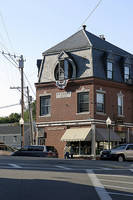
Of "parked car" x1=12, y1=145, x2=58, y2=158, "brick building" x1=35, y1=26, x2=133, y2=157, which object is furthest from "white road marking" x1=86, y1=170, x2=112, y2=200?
"brick building" x1=35, y1=26, x2=133, y2=157

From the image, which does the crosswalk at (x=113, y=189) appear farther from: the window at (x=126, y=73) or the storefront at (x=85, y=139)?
the window at (x=126, y=73)

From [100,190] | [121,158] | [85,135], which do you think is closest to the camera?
[100,190]

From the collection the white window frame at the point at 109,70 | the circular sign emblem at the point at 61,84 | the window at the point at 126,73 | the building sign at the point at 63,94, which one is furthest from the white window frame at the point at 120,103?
the circular sign emblem at the point at 61,84

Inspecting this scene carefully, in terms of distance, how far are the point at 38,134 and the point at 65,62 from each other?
819cm

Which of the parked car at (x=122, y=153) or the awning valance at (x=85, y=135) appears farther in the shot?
the awning valance at (x=85, y=135)

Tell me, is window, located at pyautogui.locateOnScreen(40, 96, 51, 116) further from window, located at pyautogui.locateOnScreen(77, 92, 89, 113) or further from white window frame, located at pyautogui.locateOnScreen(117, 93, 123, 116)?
white window frame, located at pyautogui.locateOnScreen(117, 93, 123, 116)

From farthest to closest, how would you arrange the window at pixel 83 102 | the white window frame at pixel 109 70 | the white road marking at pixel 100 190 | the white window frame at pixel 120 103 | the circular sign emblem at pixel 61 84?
the white window frame at pixel 120 103 → the white window frame at pixel 109 70 → the circular sign emblem at pixel 61 84 → the window at pixel 83 102 → the white road marking at pixel 100 190

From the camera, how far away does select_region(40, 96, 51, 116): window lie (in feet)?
145

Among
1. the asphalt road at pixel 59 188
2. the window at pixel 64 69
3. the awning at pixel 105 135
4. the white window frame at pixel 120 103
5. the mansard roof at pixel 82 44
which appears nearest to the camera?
the asphalt road at pixel 59 188

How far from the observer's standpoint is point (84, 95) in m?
41.5

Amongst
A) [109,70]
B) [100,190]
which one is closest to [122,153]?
[109,70]

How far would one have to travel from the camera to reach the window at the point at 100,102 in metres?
41.3

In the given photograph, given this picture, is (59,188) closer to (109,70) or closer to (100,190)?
(100,190)

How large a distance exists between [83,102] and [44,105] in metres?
5.04
